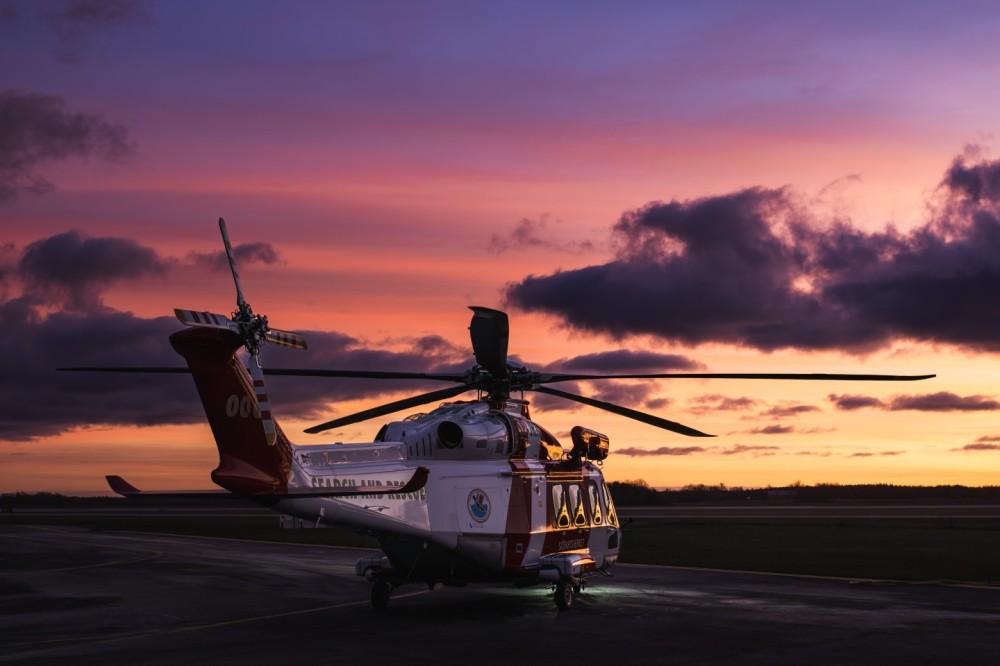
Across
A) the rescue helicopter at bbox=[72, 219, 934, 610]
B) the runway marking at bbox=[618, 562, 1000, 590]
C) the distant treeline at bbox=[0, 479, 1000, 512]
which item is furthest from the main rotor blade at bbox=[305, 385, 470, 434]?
the distant treeline at bbox=[0, 479, 1000, 512]

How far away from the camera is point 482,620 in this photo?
2303cm

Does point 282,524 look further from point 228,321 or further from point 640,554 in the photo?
point 640,554

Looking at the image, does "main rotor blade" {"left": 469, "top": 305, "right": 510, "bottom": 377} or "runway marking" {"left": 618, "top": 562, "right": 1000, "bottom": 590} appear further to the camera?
"runway marking" {"left": 618, "top": 562, "right": 1000, "bottom": 590}

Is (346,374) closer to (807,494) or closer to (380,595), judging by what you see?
(380,595)

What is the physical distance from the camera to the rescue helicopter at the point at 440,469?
19.6m

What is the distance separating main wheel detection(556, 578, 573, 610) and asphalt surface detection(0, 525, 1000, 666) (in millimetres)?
312

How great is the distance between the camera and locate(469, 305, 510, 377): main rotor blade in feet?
74.3

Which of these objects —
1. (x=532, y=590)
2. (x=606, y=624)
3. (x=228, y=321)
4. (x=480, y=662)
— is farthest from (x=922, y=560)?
(x=228, y=321)

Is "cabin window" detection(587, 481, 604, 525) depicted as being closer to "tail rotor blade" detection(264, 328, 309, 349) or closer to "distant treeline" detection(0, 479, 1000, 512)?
"tail rotor blade" detection(264, 328, 309, 349)

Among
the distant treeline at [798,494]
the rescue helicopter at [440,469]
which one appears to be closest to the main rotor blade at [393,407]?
the rescue helicopter at [440,469]

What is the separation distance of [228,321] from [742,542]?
33.2 metres

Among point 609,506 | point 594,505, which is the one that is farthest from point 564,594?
point 609,506

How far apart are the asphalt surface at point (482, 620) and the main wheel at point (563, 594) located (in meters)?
0.31

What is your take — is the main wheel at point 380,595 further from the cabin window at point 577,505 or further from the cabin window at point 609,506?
the cabin window at point 609,506
